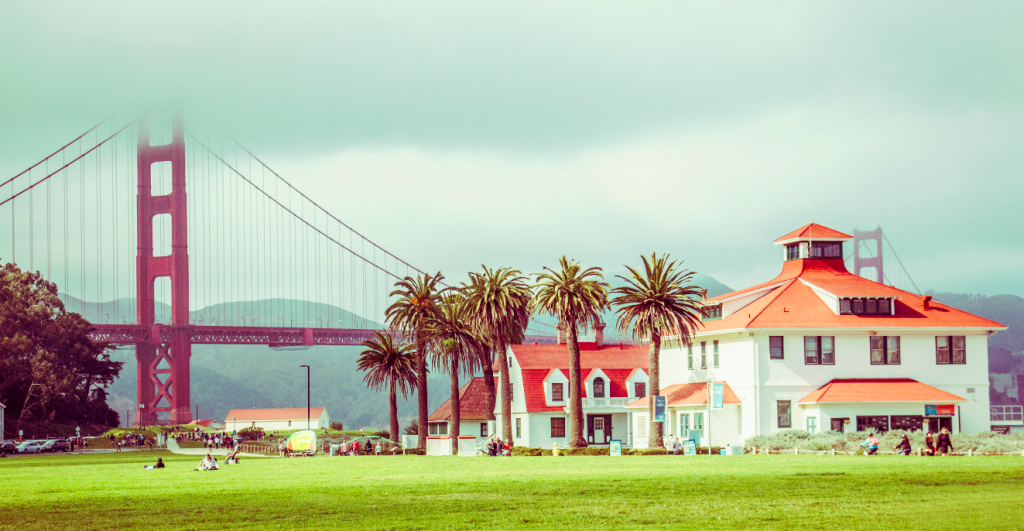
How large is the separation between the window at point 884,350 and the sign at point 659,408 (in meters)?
13.4

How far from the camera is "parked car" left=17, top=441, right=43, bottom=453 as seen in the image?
81.1 meters

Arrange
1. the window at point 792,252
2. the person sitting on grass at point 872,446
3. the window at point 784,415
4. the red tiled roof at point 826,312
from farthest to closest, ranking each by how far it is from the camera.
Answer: the window at point 792,252 → the red tiled roof at point 826,312 → the window at point 784,415 → the person sitting on grass at point 872,446

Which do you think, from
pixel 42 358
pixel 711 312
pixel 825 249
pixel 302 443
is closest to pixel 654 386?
pixel 711 312

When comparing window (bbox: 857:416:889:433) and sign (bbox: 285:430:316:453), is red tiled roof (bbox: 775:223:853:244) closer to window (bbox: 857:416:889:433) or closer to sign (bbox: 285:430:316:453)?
window (bbox: 857:416:889:433)

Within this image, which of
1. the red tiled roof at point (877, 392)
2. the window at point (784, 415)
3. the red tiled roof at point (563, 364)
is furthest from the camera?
the red tiled roof at point (563, 364)

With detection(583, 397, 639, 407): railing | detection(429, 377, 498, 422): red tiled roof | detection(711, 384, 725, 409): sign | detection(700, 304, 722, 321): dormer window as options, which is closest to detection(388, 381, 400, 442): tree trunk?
detection(429, 377, 498, 422): red tiled roof

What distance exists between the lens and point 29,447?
3221 inches

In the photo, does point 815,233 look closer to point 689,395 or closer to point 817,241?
point 817,241

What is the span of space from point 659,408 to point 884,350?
571 inches

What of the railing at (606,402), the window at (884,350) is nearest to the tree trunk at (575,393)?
the railing at (606,402)

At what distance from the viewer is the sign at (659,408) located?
59.3m

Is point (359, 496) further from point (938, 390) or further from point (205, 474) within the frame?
point (938, 390)

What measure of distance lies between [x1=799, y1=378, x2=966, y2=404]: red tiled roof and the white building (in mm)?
56

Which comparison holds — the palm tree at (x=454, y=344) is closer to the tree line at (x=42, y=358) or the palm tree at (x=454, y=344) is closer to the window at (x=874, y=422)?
the window at (x=874, y=422)
